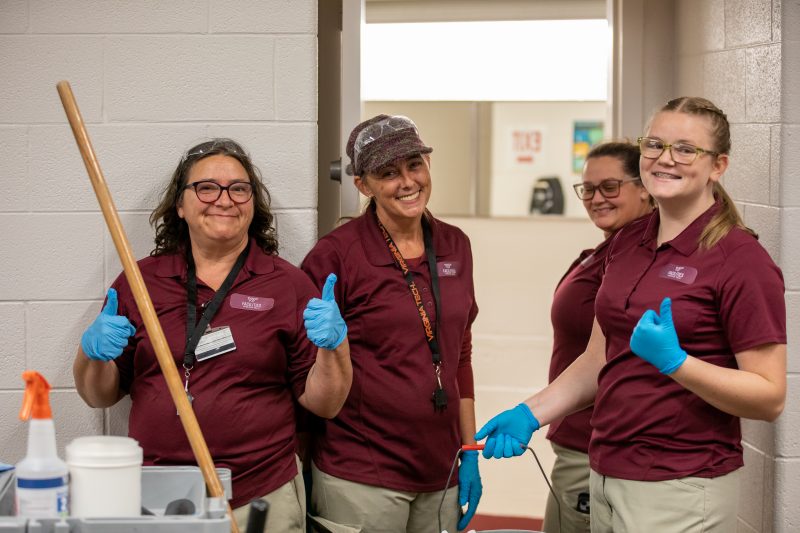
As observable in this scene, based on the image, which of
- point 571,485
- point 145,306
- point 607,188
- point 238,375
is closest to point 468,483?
point 571,485

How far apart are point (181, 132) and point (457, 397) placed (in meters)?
1.01

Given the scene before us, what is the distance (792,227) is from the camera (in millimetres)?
2416

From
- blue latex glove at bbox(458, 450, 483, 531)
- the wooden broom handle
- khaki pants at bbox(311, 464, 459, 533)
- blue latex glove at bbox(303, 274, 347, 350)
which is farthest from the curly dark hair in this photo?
blue latex glove at bbox(458, 450, 483, 531)

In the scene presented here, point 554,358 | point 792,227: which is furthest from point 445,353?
point 792,227

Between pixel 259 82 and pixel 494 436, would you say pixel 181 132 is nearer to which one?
pixel 259 82

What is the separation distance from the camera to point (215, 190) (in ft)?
7.00

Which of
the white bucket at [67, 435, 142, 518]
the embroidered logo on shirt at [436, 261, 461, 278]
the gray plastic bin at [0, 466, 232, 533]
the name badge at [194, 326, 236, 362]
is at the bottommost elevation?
the gray plastic bin at [0, 466, 232, 533]

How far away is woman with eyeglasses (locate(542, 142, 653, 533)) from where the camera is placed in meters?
2.72

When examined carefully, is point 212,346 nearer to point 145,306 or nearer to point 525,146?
point 145,306

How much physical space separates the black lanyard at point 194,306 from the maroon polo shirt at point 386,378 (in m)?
0.26

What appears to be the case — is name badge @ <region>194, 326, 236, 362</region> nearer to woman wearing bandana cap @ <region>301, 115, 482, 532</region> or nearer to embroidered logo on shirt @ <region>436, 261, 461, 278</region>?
woman wearing bandana cap @ <region>301, 115, 482, 532</region>

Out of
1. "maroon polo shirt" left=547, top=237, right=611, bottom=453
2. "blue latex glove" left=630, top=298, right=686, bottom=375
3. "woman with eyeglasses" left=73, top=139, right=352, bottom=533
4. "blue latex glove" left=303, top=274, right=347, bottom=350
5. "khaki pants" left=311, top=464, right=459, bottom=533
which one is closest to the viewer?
"blue latex glove" left=630, top=298, right=686, bottom=375

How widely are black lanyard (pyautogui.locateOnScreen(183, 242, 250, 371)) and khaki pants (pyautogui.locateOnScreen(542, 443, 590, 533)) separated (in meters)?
1.22

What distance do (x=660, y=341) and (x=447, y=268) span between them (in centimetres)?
74
